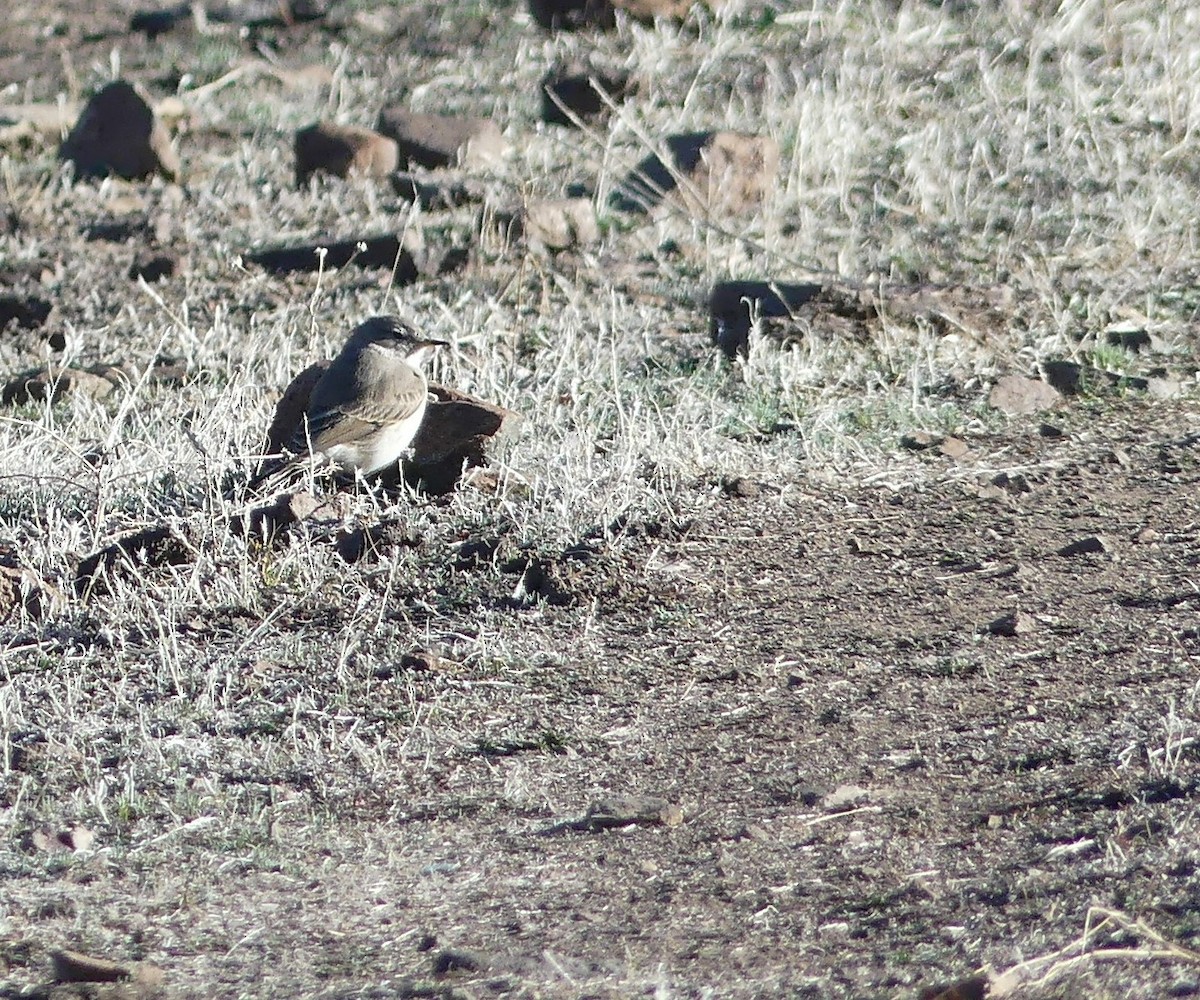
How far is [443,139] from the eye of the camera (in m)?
10.3

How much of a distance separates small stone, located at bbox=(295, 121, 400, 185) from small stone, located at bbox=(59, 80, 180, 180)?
2.39 feet

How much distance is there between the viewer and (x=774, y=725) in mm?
4559

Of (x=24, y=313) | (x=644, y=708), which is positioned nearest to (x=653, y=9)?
(x=24, y=313)

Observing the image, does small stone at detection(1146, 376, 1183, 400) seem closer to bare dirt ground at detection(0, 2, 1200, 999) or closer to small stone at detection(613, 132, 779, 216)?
bare dirt ground at detection(0, 2, 1200, 999)

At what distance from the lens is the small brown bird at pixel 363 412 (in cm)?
629

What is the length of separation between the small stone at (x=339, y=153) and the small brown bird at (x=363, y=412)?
363cm

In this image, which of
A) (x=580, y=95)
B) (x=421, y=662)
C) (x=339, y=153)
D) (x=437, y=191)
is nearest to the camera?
(x=421, y=662)

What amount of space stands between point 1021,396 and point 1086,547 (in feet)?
5.11

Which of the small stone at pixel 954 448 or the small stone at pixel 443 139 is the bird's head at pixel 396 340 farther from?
the small stone at pixel 443 139

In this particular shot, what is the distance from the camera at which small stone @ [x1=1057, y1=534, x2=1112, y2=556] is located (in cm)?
566

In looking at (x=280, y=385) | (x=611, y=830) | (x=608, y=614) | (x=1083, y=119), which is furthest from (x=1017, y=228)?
(x=611, y=830)

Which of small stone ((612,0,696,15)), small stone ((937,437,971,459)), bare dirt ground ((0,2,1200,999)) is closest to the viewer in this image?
bare dirt ground ((0,2,1200,999))

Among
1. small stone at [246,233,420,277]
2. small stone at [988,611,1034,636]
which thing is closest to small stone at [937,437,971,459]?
small stone at [988,611,1034,636]

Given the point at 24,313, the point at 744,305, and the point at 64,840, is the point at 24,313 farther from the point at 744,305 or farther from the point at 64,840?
the point at 64,840
